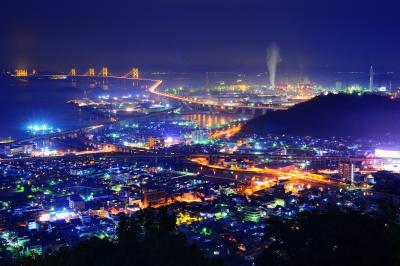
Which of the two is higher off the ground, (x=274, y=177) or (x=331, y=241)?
(x=331, y=241)

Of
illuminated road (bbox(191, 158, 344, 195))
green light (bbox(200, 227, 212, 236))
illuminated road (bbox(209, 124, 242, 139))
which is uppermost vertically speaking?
illuminated road (bbox(209, 124, 242, 139))

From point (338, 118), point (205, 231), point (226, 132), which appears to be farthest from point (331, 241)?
point (338, 118)

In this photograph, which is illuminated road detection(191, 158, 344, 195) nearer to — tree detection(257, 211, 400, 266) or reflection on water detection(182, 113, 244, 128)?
tree detection(257, 211, 400, 266)

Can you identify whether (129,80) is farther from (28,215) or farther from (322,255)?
(322,255)

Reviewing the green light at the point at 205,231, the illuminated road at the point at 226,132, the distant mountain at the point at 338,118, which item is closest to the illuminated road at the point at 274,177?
the green light at the point at 205,231

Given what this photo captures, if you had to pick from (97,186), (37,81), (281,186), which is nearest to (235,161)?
(281,186)

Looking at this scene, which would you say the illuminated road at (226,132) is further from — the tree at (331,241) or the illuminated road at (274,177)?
the tree at (331,241)

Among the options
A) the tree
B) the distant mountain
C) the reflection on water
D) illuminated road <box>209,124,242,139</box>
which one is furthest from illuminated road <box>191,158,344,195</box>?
the reflection on water

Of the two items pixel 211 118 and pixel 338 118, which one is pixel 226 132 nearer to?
pixel 338 118
